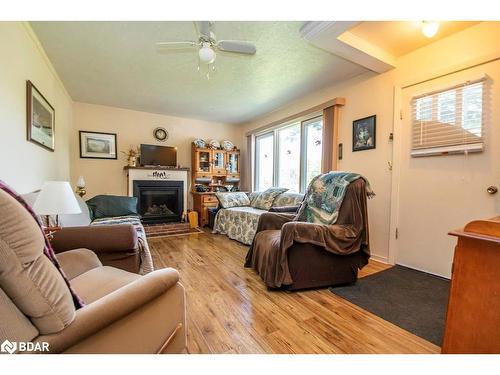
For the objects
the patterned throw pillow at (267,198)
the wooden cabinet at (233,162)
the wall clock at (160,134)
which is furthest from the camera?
the wooden cabinet at (233,162)

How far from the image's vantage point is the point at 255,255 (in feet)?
7.54

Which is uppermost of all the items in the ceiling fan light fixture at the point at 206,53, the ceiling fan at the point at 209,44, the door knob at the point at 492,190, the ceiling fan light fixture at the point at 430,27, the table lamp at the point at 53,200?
the ceiling fan light fixture at the point at 430,27

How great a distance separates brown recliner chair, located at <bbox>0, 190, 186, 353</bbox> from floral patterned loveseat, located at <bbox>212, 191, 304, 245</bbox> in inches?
94.7

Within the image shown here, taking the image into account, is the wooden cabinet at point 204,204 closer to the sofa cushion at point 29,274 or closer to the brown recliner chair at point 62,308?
the brown recliner chair at point 62,308

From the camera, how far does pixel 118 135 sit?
172 inches

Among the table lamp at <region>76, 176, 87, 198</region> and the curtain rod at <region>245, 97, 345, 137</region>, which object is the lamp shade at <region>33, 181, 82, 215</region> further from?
the curtain rod at <region>245, 97, 345, 137</region>

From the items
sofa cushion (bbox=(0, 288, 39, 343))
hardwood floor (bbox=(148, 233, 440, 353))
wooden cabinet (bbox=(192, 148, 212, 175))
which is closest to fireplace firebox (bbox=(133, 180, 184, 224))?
wooden cabinet (bbox=(192, 148, 212, 175))

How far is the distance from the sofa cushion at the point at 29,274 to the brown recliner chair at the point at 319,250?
4.88 feet

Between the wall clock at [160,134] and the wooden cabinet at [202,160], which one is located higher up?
the wall clock at [160,134]

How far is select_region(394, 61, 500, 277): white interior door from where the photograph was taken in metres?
1.94

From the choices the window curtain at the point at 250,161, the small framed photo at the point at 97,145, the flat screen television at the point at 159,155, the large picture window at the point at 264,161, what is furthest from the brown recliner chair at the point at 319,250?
the small framed photo at the point at 97,145

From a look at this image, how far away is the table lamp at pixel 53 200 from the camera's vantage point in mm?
1558

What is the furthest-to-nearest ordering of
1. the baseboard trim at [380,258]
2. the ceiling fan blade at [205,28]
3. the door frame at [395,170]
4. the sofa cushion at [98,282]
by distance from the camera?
the baseboard trim at [380,258], the door frame at [395,170], the ceiling fan blade at [205,28], the sofa cushion at [98,282]

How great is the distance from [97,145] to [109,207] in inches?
59.7
